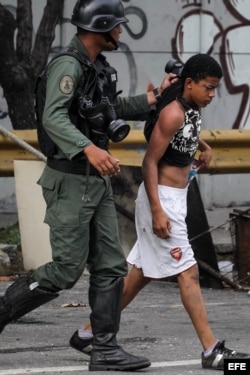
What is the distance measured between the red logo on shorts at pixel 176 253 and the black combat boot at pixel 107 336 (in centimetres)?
41

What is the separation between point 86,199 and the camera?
6.19 meters

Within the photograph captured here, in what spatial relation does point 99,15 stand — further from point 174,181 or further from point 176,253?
point 176,253

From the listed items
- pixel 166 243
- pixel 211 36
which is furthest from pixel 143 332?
pixel 211 36

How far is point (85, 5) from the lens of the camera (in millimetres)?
6254

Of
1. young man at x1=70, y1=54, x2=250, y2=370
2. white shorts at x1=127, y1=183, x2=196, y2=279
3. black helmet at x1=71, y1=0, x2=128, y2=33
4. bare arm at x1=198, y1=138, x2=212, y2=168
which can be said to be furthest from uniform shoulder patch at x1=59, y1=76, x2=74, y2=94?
bare arm at x1=198, y1=138, x2=212, y2=168

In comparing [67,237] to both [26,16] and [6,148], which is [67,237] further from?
[26,16]

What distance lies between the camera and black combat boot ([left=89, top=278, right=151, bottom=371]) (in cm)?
623

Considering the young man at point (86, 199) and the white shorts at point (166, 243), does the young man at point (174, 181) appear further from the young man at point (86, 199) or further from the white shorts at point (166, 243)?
the young man at point (86, 199)

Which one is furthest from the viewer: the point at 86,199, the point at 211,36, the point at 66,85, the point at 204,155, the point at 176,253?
the point at 211,36

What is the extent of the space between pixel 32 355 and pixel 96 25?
71.8 inches

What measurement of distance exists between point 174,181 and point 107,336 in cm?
94

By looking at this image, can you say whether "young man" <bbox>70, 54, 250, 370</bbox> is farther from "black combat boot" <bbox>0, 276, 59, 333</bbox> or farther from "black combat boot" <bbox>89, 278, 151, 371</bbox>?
"black combat boot" <bbox>0, 276, 59, 333</bbox>

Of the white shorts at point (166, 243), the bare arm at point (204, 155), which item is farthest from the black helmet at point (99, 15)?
the bare arm at point (204, 155)

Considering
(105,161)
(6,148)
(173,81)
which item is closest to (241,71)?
(6,148)
